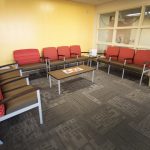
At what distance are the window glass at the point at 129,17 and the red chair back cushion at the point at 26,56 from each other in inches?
129

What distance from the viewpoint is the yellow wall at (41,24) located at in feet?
11.1

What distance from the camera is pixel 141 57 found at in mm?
3650

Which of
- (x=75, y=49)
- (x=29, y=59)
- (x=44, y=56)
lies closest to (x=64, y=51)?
(x=75, y=49)

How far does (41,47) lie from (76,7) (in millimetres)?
2065

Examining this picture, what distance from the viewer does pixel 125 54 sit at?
4.07 meters

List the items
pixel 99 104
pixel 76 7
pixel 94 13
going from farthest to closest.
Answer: pixel 94 13
pixel 76 7
pixel 99 104

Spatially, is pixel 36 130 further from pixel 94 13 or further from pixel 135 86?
pixel 94 13

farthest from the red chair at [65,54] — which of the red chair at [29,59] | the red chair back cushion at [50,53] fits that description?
the red chair at [29,59]

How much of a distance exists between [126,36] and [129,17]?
0.64 m

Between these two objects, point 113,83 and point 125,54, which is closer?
point 113,83

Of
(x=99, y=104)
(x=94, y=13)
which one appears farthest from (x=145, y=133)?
(x=94, y=13)

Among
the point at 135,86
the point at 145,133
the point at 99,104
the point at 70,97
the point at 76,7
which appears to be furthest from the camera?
the point at 76,7

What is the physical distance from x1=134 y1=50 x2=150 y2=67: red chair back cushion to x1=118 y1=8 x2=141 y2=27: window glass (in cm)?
106

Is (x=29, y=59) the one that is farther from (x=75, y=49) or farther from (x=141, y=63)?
(x=141, y=63)
